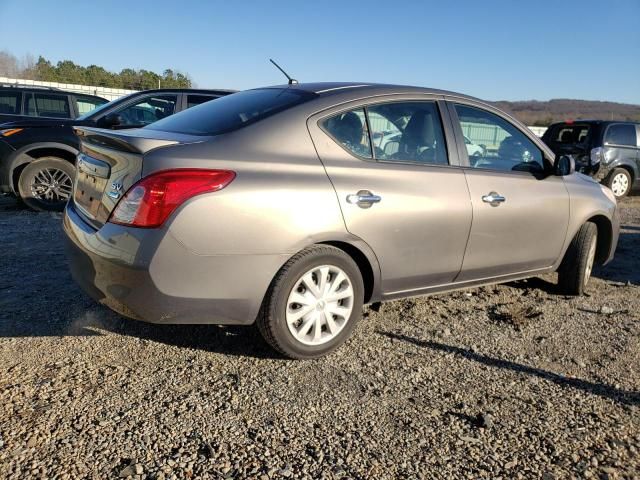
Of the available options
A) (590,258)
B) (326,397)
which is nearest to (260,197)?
(326,397)

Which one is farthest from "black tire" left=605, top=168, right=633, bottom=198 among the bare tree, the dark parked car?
the bare tree

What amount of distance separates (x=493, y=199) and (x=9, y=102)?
339 inches

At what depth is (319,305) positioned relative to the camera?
322 cm

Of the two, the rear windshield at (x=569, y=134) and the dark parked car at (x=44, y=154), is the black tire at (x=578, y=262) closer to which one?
the dark parked car at (x=44, y=154)

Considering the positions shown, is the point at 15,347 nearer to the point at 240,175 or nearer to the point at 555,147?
the point at 240,175

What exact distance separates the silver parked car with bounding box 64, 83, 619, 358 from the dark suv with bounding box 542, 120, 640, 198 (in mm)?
7839

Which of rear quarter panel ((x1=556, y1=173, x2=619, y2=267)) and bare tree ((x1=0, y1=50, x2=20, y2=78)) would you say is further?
bare tree ((x1=0, y1=50, x2=20, y2=78))

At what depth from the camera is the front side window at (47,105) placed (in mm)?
9000

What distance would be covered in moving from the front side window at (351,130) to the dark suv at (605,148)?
901 centimetres

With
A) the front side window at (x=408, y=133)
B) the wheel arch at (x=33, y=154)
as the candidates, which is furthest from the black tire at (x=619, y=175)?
the wheel arch at (x=33, y=154)

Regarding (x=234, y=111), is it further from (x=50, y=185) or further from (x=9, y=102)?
(x=9, y=102)

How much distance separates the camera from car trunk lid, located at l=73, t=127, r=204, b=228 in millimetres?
2807

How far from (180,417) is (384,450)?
971 mm

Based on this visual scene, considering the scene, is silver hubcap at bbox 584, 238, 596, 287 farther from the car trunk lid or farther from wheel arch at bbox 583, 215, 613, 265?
the car trunk lid
